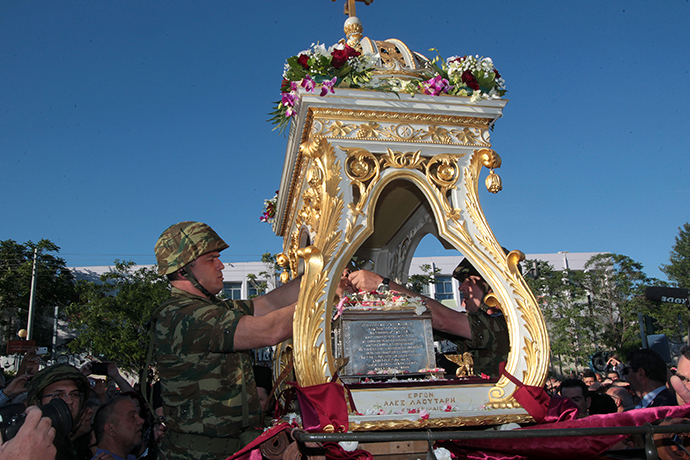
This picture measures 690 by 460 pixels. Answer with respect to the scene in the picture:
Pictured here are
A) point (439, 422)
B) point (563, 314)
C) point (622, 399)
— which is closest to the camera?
point (439, 422)

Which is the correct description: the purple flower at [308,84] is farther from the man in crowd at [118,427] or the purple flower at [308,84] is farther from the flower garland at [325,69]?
the man in crowd at [118,427]

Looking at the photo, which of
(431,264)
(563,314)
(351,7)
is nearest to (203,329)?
(351,7)

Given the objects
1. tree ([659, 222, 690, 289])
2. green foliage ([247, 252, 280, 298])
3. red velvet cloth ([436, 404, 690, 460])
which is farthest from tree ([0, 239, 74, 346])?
tree ([659, 222, 690, 289])

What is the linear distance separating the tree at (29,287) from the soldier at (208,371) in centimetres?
3837

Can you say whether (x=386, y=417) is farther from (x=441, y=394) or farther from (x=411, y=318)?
(x=411, y=318)

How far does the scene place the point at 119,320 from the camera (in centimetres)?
2875

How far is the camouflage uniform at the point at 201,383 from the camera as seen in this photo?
3.02 meters

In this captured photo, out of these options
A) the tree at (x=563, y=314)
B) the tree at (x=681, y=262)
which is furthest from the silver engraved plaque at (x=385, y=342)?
the tree at (x=681, y=262)

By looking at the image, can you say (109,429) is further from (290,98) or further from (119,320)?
(119,320)

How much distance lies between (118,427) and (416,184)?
3246mm

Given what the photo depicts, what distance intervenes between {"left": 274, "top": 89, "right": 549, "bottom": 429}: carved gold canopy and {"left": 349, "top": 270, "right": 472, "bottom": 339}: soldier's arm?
668 millimetres

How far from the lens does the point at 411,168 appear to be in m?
4.07

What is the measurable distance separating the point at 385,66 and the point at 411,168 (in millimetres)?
1105

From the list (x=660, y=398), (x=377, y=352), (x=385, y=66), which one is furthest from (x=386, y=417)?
(x=660, y=398)
